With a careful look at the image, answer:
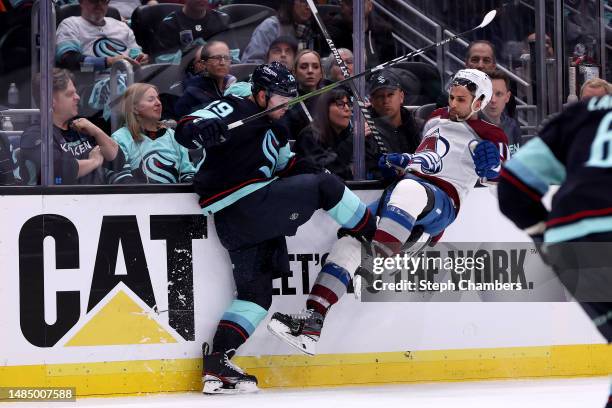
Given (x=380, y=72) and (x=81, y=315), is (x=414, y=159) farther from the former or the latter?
(x=81, y=315)

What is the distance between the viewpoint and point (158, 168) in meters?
4.53

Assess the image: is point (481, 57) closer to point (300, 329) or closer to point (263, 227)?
point (263, 227)

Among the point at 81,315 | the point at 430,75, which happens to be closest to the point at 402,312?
the point at 430,75

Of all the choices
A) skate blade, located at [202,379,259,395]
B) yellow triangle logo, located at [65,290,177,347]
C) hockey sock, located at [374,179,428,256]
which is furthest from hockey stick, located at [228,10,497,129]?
skate blade, located at [202,379,259,395]

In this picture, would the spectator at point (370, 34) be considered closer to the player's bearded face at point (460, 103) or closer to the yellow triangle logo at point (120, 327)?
the player's bearded face at point (460, 103)

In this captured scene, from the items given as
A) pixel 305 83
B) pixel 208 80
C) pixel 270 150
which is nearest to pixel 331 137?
pixel 305 83

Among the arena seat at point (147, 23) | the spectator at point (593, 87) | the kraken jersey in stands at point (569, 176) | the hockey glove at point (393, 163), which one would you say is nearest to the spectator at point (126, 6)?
the arena seat at point (147, 23)

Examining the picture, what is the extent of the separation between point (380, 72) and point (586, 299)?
7.45 feet

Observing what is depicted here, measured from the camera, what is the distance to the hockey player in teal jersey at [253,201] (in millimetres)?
4402

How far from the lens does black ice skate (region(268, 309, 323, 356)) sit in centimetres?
447

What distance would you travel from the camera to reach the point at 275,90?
4.43 metres

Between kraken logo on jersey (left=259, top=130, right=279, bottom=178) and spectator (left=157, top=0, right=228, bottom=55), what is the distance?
449mm

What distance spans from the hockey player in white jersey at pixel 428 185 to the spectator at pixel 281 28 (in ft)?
2.08

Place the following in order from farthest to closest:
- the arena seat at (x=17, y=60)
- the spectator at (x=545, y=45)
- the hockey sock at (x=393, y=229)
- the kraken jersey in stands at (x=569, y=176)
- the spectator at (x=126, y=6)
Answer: the spectator at (x=545, y=45) → the hockey sock at (x=393, y=229) → the spectator at (x=126, y=6) → the arena seat at (x=17, y=60) → the kraken jersey in stands at (x=569, y=176)
